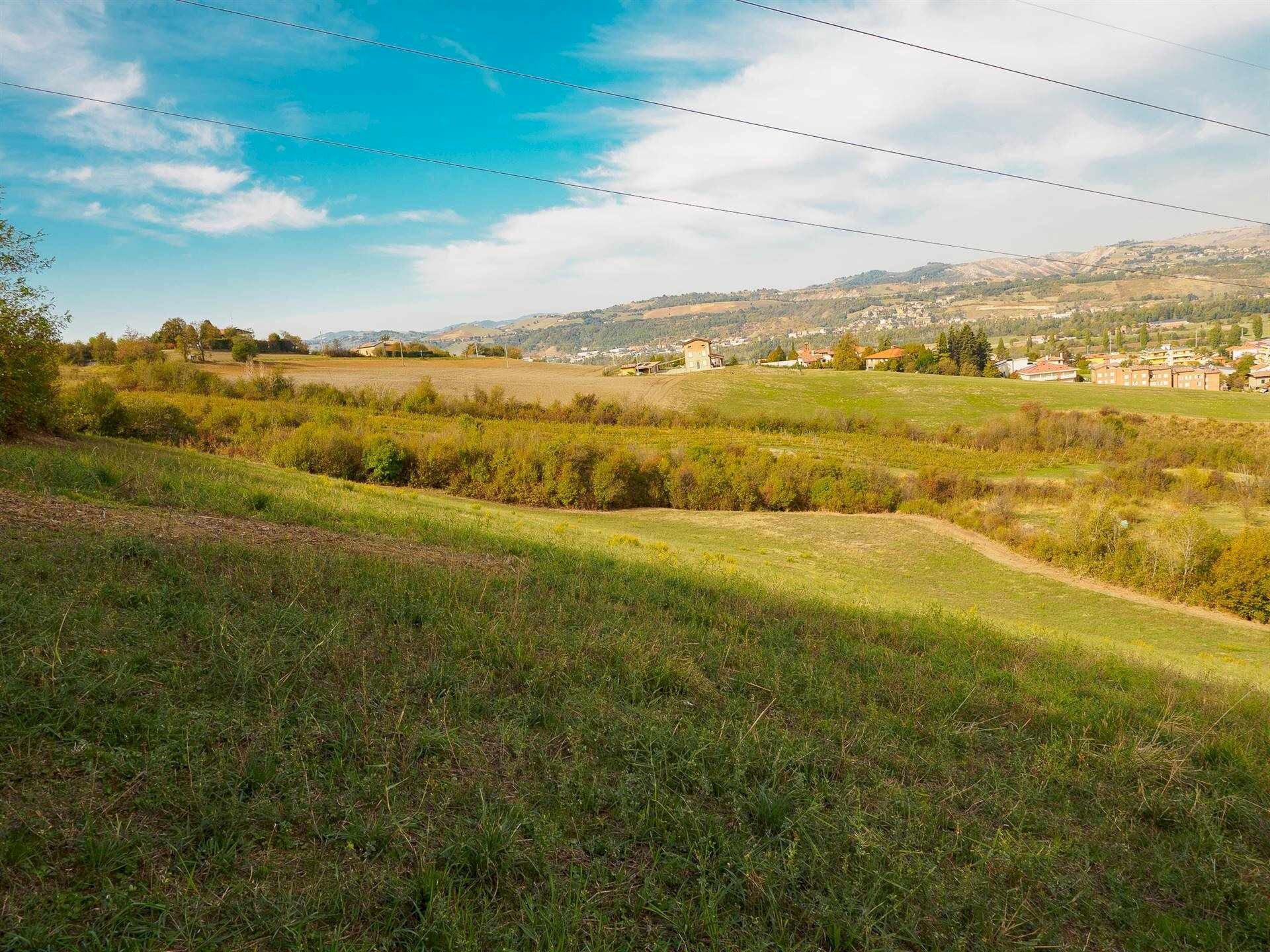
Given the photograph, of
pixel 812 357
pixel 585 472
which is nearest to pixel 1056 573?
pixel 585 472

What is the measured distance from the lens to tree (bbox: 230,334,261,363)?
6994 cm

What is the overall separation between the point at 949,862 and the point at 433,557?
28.8ft

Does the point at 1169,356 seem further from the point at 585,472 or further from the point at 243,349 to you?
the point at 243,349

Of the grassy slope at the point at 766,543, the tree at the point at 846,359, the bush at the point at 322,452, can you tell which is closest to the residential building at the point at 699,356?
the tree at the point at 846,359

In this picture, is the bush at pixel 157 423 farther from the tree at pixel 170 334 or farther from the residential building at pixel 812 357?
the residential building at pixel 812 357

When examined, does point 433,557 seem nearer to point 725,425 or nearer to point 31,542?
point 31,542

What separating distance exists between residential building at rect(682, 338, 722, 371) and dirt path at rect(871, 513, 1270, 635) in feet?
237

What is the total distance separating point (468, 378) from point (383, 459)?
1414 inches

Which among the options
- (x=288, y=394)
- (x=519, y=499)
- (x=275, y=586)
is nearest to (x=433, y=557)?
(x=275, y=586)

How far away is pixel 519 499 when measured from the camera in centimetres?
4259

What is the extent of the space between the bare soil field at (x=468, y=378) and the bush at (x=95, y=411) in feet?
89.4

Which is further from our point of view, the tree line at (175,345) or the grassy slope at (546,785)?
the tree line at (175,345)

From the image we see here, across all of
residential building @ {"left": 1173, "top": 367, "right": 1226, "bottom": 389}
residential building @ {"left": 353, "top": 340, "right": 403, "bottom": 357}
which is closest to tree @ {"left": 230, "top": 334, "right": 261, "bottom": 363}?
residential building @ {"left": 353, "top": 340, "right": 403, "bottom": 357}

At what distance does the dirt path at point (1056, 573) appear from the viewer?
27203 mm
